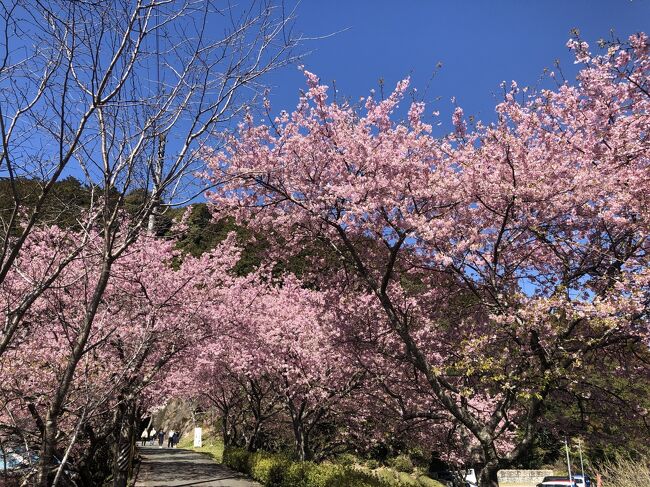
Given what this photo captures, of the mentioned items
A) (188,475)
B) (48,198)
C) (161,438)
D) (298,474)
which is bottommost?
(161,438)

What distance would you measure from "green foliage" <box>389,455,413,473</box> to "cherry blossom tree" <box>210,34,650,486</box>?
14.2 meters

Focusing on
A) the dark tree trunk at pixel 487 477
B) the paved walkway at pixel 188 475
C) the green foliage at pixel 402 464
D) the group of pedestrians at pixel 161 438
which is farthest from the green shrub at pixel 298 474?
the group of pedestrians at pixel 161 438

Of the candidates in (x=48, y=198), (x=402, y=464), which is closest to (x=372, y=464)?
(x=402, y=464)

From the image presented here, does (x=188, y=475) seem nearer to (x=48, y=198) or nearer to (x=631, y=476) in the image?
(x=631, y=476)

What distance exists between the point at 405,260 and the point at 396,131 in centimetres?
258

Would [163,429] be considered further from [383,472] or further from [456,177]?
[456,177]

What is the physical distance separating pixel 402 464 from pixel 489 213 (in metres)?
16.9

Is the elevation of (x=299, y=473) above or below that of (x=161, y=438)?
above

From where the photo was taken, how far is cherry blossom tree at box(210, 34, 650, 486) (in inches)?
292

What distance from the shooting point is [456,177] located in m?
8.17

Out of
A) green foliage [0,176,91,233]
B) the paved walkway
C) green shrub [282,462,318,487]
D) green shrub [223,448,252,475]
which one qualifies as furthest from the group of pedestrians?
green foliage [0,176,91,233]

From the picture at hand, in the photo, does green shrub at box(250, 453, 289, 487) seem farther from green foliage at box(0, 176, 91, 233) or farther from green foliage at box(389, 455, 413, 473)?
green foliage at box(0, 176, 91, 233)

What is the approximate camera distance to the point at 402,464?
72.9ft

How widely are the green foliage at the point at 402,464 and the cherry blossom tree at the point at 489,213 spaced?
14172 millimetres
